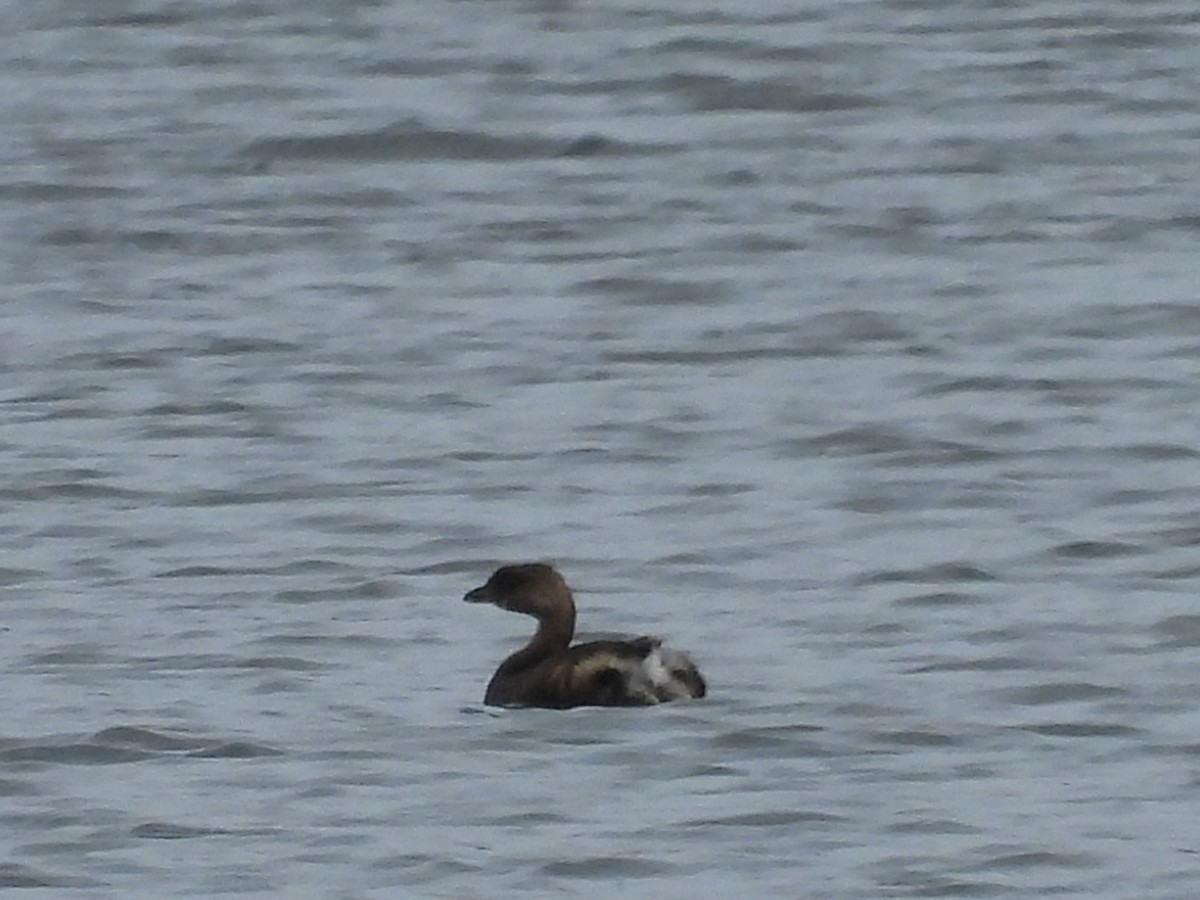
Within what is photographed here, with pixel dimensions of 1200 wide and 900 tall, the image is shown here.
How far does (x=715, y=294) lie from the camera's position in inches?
693

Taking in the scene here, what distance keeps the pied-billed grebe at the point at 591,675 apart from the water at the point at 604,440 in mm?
54

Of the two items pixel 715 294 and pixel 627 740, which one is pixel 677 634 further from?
pixel 715 294

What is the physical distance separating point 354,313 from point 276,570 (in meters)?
4.34

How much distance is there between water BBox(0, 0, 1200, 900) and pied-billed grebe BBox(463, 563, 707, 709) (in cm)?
5

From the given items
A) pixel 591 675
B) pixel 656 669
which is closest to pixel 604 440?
pixel 591 675

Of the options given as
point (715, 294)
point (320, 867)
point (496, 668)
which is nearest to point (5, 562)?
point (496, 668)

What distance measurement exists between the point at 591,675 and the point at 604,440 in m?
3.69

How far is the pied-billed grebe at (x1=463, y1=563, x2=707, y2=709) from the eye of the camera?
36.1 feet

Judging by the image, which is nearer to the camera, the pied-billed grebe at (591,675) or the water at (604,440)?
the water at (604,440)

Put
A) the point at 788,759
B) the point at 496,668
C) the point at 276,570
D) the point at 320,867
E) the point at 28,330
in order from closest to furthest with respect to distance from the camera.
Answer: the point at 320,867 < the point at 788,759 < the point at 496,668 < the point at 276,570 < the point at 28,330

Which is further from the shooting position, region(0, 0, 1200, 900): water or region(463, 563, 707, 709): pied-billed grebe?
region(463, 563, 707, 709): pied-billed grebe

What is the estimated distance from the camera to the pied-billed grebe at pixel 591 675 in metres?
11.0

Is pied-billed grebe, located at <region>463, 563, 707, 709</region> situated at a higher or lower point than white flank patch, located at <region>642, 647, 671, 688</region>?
lower

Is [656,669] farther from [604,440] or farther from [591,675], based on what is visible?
[604,440]
